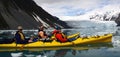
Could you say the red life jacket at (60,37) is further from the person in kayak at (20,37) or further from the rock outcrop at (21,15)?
the rock outcrop at (21,15)

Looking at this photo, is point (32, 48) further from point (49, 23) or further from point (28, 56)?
point (49, 23)

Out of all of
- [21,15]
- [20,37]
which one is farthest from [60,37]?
[21,15]

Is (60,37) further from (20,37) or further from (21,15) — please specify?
(21,15)

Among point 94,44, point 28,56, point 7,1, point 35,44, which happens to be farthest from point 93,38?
point 7,1

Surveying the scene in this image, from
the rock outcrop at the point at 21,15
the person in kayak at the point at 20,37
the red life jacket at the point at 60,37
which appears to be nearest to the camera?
the person in kayak at the point at 20,37

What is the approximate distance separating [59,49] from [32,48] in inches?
91.5

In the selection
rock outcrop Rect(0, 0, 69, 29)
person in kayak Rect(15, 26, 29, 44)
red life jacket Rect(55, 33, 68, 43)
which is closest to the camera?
person in kayak Rect(15, 26, 29, 44)

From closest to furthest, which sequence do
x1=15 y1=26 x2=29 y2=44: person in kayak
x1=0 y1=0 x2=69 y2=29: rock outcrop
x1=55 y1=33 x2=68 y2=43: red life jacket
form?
x1=15 y1=26 x2=29 y2=44: person in kayak < x1=55 y1=33 x2=68 y2=43: red life jacket < x1=0 y1=0 x2=69 y2=29: rock outcrop

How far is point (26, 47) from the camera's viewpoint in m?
26.3

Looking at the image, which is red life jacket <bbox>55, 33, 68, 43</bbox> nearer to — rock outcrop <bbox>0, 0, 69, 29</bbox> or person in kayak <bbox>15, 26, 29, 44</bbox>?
person in kayak <bbox>15, 26, 29, 44</bbox>

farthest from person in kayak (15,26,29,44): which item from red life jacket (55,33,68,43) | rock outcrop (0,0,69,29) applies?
A: rock outcrop (0,0,69,29)

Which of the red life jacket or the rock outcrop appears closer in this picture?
the red life jacket

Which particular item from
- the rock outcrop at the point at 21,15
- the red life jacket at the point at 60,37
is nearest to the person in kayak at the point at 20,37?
the red life jacket at the point at 60,37

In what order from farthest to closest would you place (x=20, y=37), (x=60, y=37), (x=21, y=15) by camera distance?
(x=21, y=15), (x=60, y=37), (x=20, y=37)
